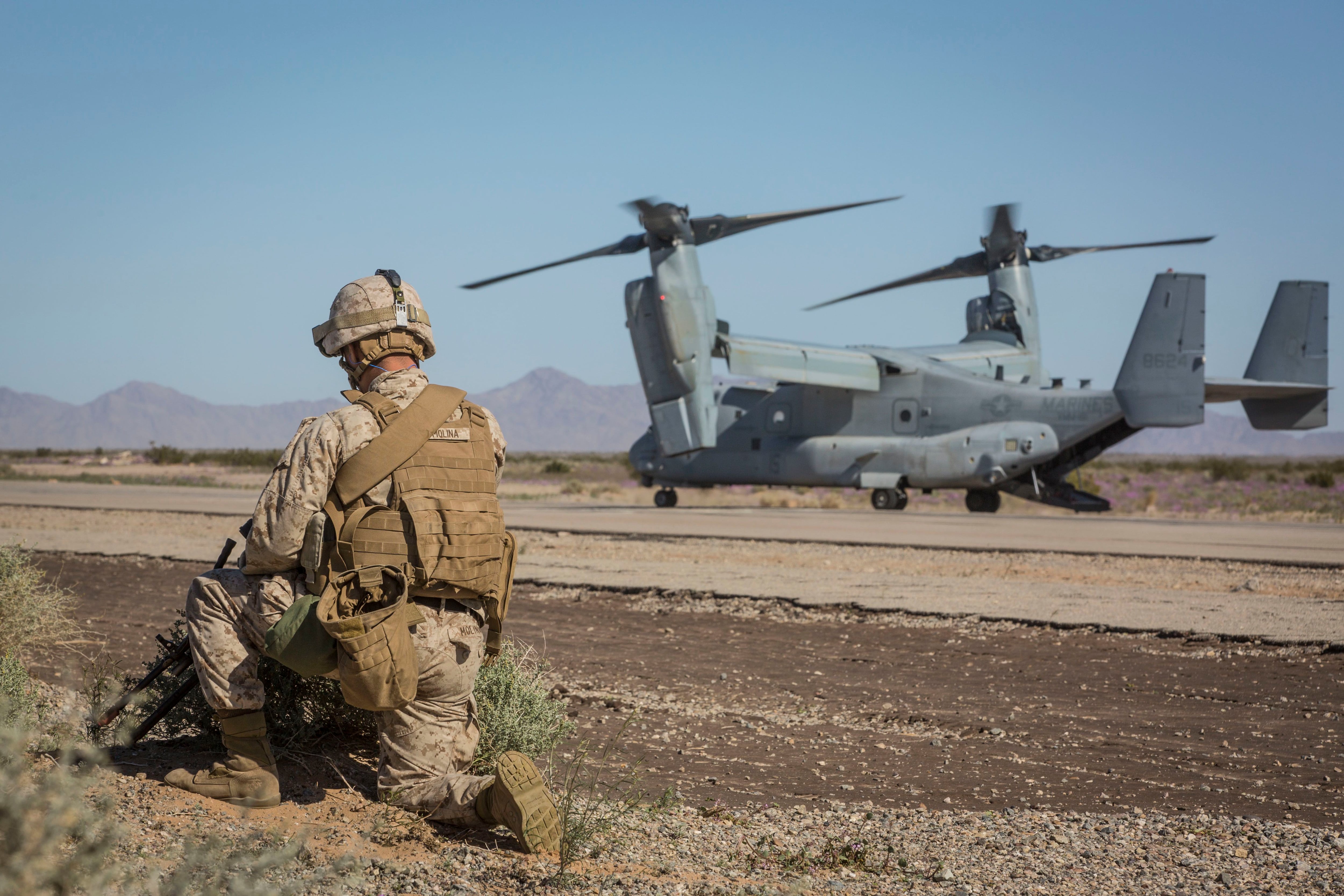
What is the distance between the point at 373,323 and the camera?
13.6 feet

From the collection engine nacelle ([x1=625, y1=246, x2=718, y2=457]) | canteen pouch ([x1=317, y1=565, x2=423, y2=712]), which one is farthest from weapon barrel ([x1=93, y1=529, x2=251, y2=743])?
engine nacelle ([x1=625, y1=246, x2=718, y2=457])

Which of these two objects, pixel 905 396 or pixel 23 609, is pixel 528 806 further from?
pixel 905 396

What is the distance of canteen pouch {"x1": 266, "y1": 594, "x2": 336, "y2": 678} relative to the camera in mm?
3629

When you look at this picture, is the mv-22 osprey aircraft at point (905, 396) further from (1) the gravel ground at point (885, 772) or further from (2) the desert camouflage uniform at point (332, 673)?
(2) the desert camouflage uniform at point (332, 673)

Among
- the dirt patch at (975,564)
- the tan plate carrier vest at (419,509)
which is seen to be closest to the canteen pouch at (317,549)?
the tan plate carrier vest at (419,509)

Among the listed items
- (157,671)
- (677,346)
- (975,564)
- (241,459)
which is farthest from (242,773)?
(241,459)

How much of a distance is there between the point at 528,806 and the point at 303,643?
942mm

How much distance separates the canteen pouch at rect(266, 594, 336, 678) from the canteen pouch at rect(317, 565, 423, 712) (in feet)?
0.14

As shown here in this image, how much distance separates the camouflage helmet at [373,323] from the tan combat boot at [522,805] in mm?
1623

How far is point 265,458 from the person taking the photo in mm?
82125

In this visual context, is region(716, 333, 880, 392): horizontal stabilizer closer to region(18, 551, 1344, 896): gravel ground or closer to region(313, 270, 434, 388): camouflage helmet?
region(18, 551, 1344, 896): gravel ground

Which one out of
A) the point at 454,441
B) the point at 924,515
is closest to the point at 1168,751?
the point at 454,441

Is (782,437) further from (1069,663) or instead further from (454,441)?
(454,441)

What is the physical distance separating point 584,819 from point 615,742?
2291 millimetres
